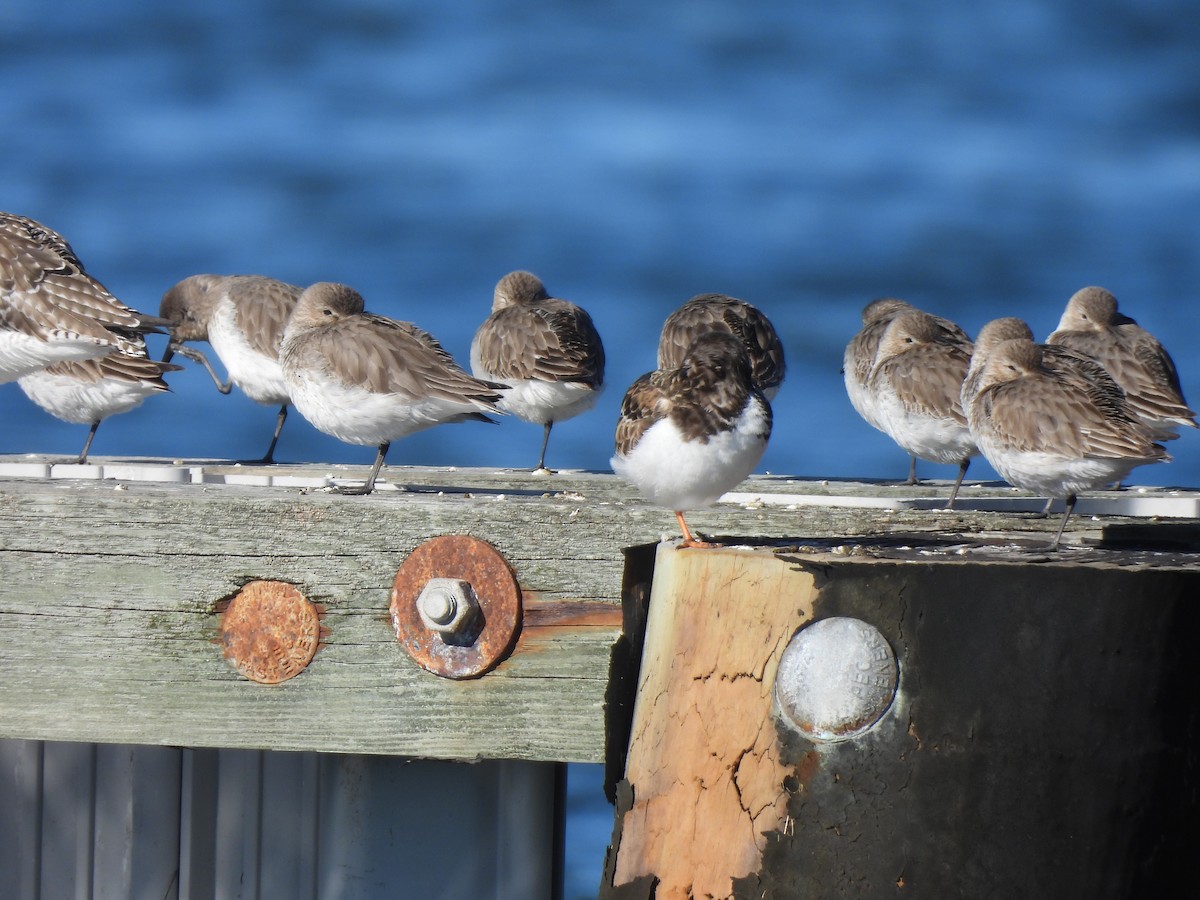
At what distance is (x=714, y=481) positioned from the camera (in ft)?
11.3

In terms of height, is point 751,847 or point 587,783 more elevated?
point 751,847

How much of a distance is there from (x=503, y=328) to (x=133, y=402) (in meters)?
2.03

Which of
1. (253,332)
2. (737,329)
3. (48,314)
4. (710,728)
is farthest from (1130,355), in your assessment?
(710,728)

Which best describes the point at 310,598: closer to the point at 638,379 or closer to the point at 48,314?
the point at 638,379

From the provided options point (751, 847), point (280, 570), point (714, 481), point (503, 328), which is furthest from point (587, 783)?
point (751, 847)

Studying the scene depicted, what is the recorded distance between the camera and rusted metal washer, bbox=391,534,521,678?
2.76m

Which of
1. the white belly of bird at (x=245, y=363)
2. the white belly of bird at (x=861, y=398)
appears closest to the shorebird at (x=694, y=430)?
the white belly of bird at (x=861, y=398)

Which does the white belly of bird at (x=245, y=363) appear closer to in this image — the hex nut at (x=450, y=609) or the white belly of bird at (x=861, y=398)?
the white belly of bird at (x=861, y=398)

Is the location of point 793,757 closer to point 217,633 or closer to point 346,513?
point 346,513

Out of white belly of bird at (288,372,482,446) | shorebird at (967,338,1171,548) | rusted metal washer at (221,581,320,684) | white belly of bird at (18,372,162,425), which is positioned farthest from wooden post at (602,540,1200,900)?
white belly of bird at (18,372,162,425)

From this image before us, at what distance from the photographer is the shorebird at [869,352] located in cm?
793

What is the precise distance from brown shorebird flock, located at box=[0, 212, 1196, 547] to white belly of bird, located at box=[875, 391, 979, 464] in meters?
0.01

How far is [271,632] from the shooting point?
2855 mm

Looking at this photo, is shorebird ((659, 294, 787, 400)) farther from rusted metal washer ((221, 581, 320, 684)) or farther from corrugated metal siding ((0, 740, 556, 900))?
rusted metal washer ((221, 581, 320, 684))
